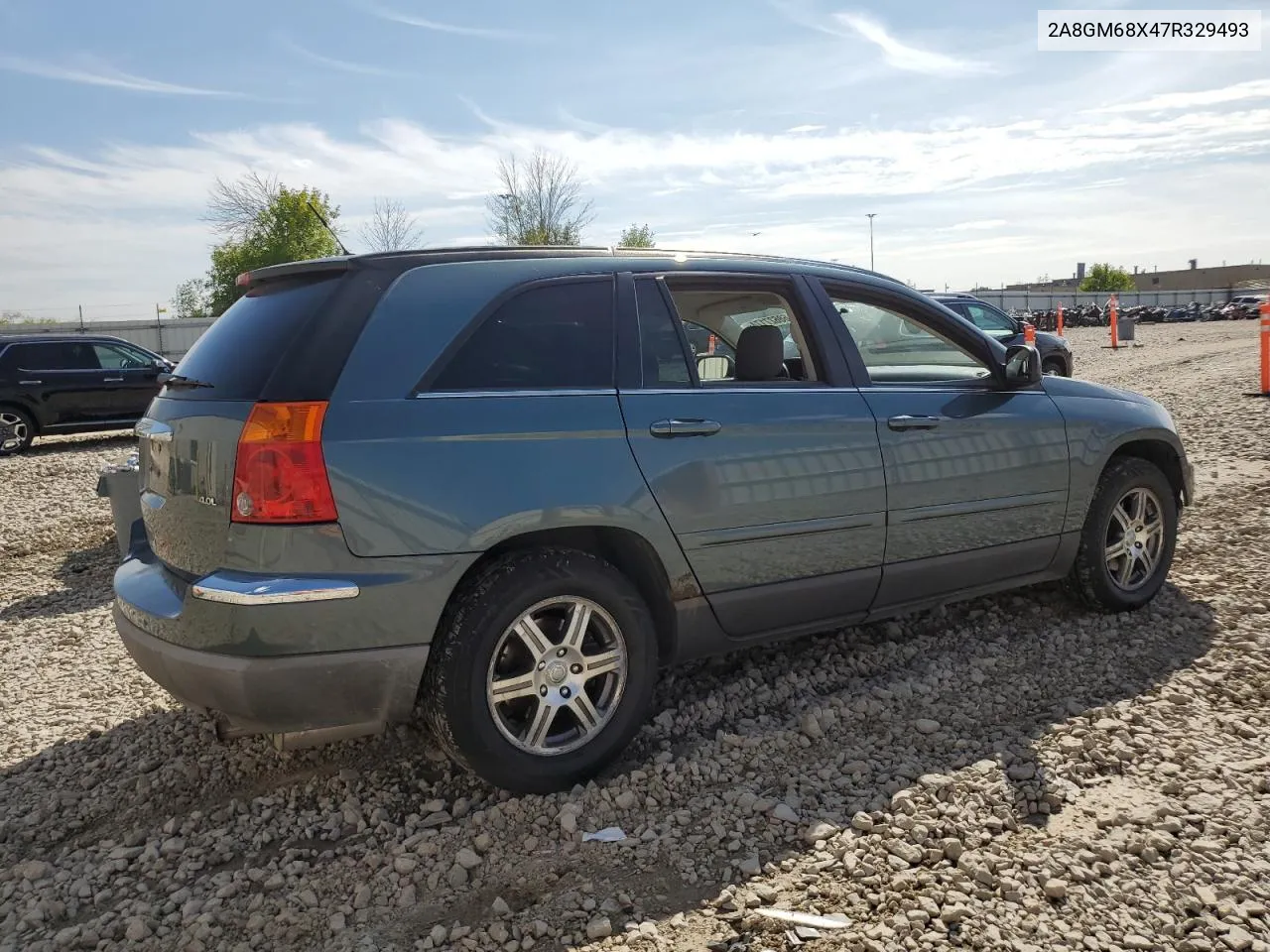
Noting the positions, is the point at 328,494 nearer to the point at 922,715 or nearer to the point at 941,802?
the point at 941,802

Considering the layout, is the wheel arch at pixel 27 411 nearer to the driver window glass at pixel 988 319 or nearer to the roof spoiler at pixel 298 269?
the roof spoiler at pixel 298 269

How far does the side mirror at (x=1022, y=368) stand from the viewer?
426 cm

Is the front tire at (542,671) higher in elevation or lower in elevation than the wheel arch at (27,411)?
lower

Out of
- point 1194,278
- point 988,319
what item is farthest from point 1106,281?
point 988,319

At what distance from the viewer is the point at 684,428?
334 cm

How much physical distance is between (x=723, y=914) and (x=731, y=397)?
171 centimetres

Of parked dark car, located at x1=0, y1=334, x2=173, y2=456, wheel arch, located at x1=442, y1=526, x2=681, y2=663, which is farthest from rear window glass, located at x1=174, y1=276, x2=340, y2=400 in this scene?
parked dark car, located at x1=0, y1=334, x2=173, y2=456

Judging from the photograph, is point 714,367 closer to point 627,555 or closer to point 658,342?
point 658,342

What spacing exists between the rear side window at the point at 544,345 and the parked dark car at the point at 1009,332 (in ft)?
40.0

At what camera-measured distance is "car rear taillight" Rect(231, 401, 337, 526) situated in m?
2.76

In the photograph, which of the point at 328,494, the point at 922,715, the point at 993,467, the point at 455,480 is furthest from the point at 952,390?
the point at 328,494

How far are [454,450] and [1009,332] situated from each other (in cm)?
1430

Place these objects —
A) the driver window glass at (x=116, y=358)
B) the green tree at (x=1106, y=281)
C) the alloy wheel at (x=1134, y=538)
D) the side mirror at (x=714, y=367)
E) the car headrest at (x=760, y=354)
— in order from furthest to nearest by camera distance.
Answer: the green tree at (x=1106, y=281)
the driver window glass at (x=116, y=358)
the alloy wheel at (x=1134, y=538)
the car headrest at (x=760, y=354)
the side mirror at (x=714, y=367)

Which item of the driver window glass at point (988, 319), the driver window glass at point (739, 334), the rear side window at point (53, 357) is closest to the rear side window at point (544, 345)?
the driver window glass at point (739, 334)
